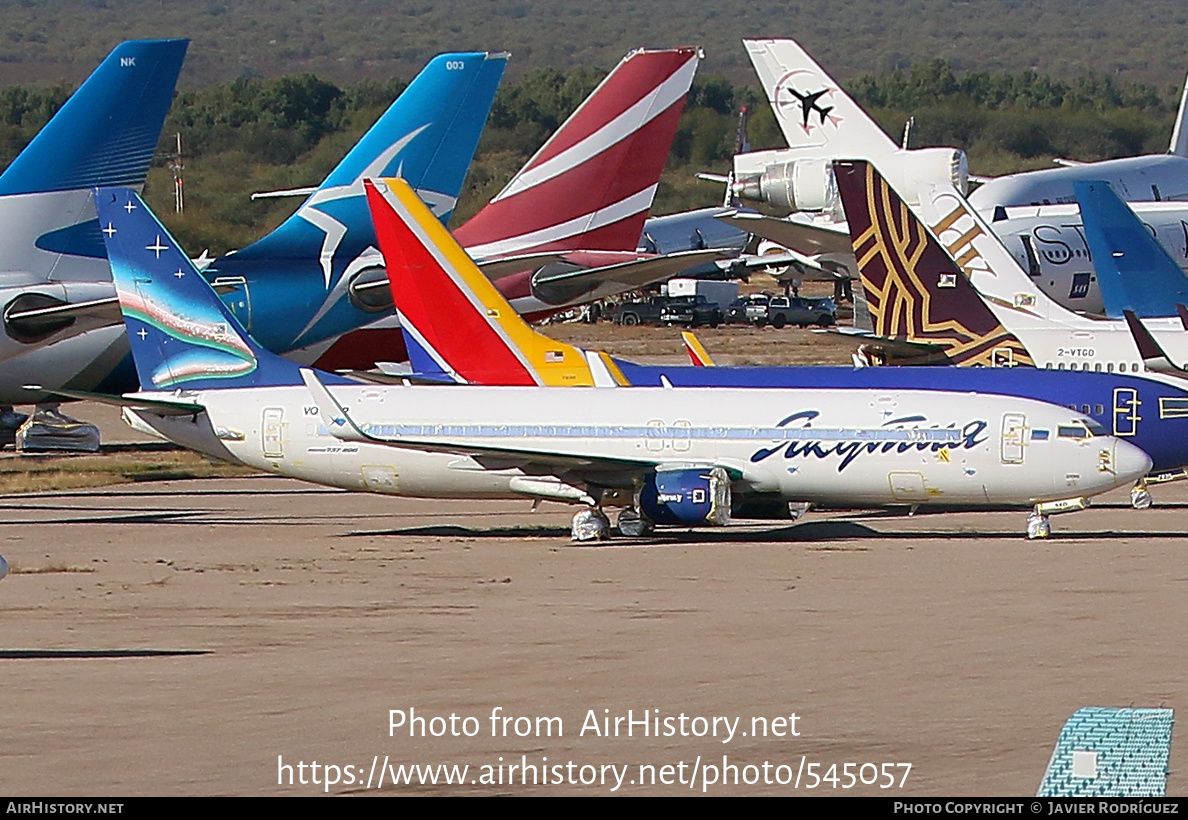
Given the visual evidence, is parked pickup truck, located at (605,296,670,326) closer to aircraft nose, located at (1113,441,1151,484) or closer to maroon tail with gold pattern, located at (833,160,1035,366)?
maroon tail with gold pattern, located at (833,160,1035,366)

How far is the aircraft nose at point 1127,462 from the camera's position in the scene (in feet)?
109

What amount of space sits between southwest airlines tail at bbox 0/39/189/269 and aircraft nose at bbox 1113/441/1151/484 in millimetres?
19814

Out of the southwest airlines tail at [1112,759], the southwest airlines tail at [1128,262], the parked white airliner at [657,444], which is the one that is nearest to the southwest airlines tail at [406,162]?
the parked white airliner at [657,444]

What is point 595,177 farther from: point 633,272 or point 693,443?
point 693,443

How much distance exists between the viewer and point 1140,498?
39.5 metres

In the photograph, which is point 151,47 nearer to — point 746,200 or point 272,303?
→ point 272,303

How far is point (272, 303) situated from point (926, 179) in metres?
22.6

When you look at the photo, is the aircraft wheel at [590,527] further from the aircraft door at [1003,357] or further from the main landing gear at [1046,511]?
the aircraft door at [1003,357]

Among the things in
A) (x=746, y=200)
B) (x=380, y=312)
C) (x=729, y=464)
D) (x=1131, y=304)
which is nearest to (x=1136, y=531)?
(x=729, y=464)

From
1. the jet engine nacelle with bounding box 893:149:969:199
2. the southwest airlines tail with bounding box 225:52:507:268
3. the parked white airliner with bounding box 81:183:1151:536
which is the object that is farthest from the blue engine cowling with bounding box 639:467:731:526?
the jet engine nacelle with bounding box 893:149:969:199

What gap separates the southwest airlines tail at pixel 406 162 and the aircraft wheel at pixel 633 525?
13.8m

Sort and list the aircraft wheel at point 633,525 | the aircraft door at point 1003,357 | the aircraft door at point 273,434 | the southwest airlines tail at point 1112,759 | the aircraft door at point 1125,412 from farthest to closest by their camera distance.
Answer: the aircraft door at point 1003,357, the aircraft door at point 273,434, the aircraft door at point 1125,412, the aircraft wheel at point 633,525, the southwest airlines tail at point 1112,759

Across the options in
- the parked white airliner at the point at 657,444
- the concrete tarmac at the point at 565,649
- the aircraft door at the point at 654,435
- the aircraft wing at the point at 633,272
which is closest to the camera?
the concrete tarmac at the point at 565,649

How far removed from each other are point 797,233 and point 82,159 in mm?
18091
